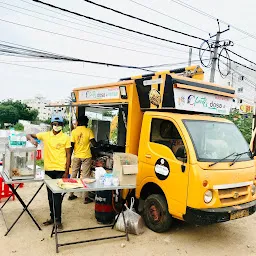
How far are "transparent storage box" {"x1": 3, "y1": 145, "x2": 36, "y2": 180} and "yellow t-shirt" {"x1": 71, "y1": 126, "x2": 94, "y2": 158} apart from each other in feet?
5.05

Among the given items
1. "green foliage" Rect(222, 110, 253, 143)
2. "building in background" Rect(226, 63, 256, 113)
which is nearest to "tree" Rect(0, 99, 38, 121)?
"building in background" Rect(226, 63, 256, 113)

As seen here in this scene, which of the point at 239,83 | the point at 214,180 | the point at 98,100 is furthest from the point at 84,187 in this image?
the point at 239,83

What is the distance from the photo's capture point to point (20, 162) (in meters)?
4.18

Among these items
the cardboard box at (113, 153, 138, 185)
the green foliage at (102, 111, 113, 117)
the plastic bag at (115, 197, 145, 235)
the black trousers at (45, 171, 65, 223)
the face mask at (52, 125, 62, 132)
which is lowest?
the plastic bag at (115, 197, 145, 235)

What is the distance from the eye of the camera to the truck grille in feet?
13.2

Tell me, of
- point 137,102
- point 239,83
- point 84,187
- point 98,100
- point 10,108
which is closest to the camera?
point 84,187

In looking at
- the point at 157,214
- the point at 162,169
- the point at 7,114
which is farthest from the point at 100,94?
the point at 7,114

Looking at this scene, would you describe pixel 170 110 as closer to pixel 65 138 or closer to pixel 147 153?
pixel 147 153

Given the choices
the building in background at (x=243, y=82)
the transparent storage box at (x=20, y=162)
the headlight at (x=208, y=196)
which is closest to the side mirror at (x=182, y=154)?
the headlight at (x=208, y=196)

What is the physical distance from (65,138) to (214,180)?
2476mm

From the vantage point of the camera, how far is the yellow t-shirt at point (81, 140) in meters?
5.78

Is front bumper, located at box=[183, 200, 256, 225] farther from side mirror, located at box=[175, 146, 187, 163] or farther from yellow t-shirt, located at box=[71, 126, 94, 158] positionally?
yellow t-shirt, located at box=[71, 126, 94, 158]

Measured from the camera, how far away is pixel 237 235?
187 inches

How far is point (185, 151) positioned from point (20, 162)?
253cm
